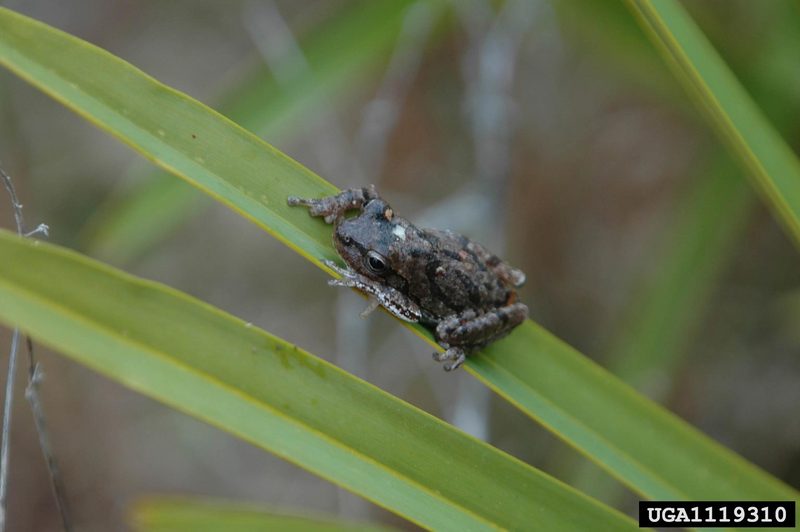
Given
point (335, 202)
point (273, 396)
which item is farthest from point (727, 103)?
point (273, 396)

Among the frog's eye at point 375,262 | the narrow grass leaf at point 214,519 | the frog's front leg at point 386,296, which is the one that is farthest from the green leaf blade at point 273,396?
the frog's eye at point 375,262

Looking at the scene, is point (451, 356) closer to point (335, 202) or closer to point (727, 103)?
point (335, 202)

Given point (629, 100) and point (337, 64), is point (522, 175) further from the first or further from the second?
point (337, 64)

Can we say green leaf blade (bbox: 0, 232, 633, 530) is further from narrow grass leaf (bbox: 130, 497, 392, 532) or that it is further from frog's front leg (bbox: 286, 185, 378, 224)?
frog's front leg (bbox: 286, 185, 378, 224)

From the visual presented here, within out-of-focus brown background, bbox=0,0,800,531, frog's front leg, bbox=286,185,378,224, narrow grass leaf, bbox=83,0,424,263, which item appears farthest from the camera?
out-of-focus brown background, bbox=0,0,800,531

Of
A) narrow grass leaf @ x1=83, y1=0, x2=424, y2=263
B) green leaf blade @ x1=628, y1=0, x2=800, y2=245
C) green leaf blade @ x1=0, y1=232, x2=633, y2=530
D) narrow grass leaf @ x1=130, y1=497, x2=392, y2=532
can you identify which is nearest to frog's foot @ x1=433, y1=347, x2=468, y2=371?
green leaf blade @ x1=0, y1=232, x2=633, y2=530

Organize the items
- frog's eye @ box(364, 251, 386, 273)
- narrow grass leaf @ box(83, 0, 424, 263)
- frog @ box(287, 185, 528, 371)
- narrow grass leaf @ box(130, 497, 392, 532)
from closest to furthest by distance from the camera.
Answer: narrow grass leaf @ box(130, 497, 392, 532), frog @ box(287, 185, 528, 371), frog's eye @ box(364, 251, 386, 273), narrow grass leaf @ box(83, 0, 424, 263)
